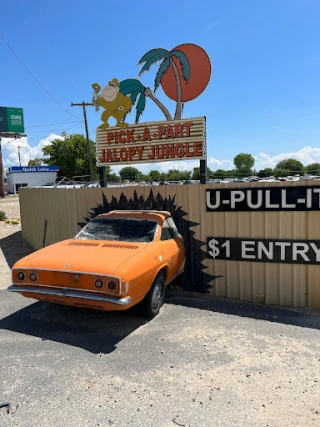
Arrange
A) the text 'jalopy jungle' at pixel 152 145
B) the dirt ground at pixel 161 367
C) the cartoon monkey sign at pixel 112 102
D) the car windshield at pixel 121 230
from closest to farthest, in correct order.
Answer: the dirt ground at pixel 161 367 → the car windshield at pixel 121 230 → the text 'jalopy jungle' at pixel 152 145 → the cartoon monkey sign at pixel 112 102

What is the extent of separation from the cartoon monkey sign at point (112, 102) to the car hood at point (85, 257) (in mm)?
3350

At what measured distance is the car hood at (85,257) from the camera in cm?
409

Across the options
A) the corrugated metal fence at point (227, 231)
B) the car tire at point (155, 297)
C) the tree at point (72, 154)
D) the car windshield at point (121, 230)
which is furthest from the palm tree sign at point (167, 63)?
the tree at point (72, 154)

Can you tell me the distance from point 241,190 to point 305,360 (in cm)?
288

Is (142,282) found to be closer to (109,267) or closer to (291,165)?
(109,267)

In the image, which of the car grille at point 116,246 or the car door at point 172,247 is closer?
the car grille at point 116,246

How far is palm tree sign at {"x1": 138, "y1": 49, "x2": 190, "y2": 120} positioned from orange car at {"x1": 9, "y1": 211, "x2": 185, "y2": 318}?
9.69ft

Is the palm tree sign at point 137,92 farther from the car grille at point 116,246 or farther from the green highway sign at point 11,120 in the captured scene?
the green highway sign at point 11,120

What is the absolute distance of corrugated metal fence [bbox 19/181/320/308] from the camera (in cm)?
536

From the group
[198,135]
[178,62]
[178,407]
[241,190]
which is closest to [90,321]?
[178,407]

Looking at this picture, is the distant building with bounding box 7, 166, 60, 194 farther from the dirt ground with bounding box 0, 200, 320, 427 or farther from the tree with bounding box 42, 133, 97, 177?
the dirt ground with bounding box 0, 200, 320, 427

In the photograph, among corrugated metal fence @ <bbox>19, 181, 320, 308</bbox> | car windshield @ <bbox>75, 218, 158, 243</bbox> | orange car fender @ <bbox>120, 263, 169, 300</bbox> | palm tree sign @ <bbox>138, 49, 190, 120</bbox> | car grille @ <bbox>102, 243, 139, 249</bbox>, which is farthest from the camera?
palm tree sign @ <bbox>138, 49, 190, 120</bbox>

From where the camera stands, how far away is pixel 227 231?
5836 mm

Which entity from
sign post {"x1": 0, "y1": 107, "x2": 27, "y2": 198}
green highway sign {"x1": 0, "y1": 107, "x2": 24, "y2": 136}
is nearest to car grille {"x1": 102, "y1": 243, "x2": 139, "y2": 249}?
sign post {"x1": 0, "y1": 107, "x2": 27, "y2": 198}
